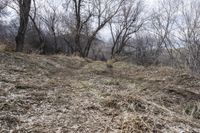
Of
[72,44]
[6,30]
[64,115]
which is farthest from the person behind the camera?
[6,30]

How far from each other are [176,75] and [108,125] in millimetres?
3469

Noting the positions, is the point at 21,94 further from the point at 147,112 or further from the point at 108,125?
the point at 147,112

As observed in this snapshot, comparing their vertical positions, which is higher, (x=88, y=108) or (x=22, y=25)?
(x=22, y=25)

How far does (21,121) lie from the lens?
7.25 feet

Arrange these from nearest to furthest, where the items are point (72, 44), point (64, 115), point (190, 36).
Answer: point (64, 115) → point (190, 36) → point (72, 44)

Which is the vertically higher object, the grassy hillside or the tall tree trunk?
the tall tree trunk

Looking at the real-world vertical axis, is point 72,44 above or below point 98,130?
above

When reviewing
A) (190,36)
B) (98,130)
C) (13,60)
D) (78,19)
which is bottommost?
(98,130)

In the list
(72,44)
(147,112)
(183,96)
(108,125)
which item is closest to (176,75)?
(183,96)

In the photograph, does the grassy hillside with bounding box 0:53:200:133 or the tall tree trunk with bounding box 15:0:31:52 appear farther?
the tall tree trunk with bounding box 15:0:31:52

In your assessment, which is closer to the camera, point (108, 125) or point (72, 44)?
point (108, 125)

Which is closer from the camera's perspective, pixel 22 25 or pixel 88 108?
pixel 88 108

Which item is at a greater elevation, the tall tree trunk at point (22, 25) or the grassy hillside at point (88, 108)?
the tall tree trunk at point (22, 25)

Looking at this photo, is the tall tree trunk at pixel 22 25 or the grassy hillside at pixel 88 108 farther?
the tall tree trunk at pixel 22 25
